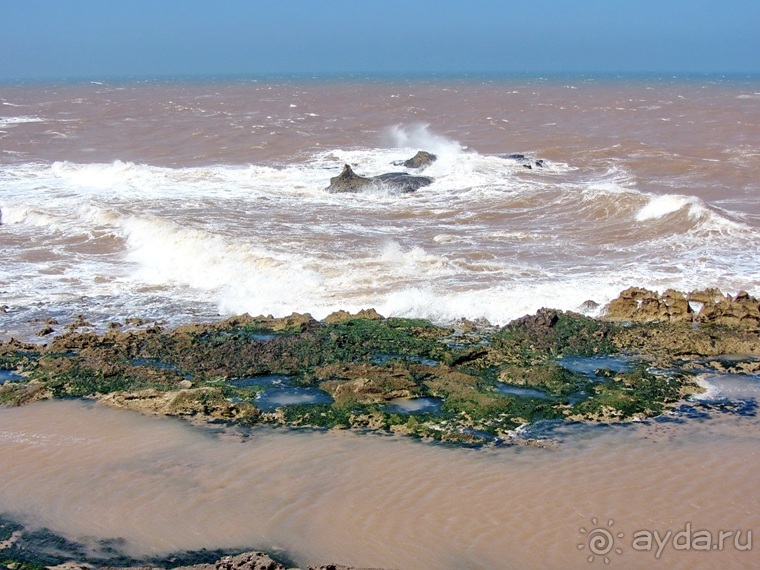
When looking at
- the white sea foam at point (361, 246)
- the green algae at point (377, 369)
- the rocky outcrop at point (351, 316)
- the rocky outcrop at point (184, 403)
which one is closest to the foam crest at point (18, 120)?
the white sea foam at point (361, 246)

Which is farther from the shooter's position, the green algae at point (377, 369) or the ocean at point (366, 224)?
the ocean at point (366, 224)

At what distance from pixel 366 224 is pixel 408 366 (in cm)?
A: 1019

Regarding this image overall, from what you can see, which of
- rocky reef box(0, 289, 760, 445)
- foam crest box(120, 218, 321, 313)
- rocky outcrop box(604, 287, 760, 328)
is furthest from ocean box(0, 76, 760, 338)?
rocky reef box(0, 289, 760, 445)

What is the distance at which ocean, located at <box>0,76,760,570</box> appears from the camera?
6.87 m

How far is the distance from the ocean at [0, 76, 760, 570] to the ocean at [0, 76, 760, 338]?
4.0 inches

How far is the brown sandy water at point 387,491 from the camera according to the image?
6.63 metres

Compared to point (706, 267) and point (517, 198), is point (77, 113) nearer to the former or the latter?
point (517, 198)

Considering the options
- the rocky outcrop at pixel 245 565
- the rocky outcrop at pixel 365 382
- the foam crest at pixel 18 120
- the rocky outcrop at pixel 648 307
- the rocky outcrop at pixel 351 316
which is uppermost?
the foam crest at pixel 18 120

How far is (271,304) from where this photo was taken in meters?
14.0

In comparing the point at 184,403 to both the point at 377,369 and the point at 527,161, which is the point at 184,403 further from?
the point at 527,161

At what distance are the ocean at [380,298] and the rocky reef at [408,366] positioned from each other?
45 centimetres

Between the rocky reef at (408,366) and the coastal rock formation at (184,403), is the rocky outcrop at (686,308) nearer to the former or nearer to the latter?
the rocky reef at (408,366)

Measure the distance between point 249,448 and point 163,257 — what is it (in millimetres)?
9950

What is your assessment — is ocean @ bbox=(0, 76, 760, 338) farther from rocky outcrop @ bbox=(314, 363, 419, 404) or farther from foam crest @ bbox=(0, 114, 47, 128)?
foam crest @ bbox=(0, 114, 47, 128)
